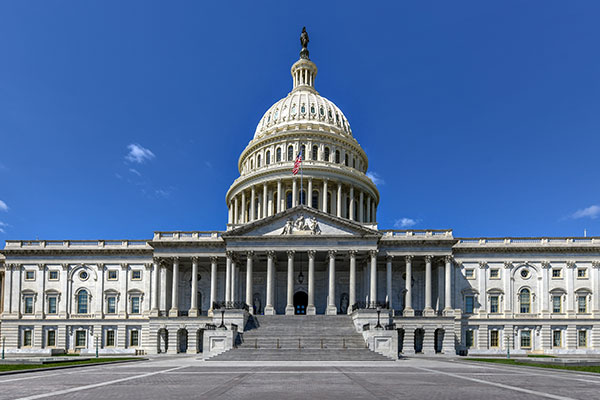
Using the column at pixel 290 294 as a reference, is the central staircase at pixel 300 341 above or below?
below

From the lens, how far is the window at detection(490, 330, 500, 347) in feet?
199

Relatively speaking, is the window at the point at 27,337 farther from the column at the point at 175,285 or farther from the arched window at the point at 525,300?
the arched window at the point at 525,300

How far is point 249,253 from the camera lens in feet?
191

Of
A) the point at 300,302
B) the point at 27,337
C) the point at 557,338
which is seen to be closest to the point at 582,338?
the point at 557,338

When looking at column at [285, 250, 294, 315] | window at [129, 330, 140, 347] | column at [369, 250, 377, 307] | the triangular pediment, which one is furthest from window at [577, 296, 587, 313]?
window at [129, 330, 140, 347]

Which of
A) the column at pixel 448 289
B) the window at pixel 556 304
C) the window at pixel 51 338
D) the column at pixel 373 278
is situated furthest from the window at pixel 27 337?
the window at pixel 556 304

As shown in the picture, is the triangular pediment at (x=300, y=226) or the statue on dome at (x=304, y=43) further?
the statue on dome at (x=304, y=43)

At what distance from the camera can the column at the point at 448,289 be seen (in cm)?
5812

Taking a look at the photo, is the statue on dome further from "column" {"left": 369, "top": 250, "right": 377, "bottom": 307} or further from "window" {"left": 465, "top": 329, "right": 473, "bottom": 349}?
"window" {"left": 465, "top": 329, "right": 473, "bottom": 349}

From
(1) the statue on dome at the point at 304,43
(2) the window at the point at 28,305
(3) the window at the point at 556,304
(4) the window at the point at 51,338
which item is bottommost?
(4) the window at the point at 51,338

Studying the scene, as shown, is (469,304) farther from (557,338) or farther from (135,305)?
(135,305)

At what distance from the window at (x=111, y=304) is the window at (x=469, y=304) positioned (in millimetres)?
44758

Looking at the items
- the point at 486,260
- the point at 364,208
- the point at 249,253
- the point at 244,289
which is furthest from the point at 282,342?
the point at 364,208

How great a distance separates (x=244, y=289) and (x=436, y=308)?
24535 mm
